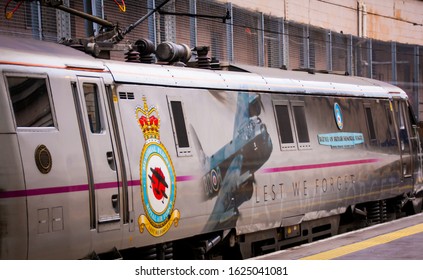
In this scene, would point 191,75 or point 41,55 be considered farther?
point 191,75

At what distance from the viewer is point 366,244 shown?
1420 cm

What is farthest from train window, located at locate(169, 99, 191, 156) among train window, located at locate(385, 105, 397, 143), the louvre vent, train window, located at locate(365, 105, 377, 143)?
train window, located at locate(385, 105, 397, 143)

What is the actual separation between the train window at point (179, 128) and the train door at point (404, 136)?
8.32 meters

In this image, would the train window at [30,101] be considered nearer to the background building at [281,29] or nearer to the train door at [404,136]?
the background building at [281,29]

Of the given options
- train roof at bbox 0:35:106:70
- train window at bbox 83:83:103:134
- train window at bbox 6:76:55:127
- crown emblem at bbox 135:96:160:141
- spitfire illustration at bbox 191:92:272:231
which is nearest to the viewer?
train window at bbox 6:76:55:127

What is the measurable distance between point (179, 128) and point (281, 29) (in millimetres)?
20018

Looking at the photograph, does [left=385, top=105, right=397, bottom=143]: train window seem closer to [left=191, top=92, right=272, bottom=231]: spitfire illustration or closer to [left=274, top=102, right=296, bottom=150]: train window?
[left=274, top=102, right=296, bottom=150]: train window

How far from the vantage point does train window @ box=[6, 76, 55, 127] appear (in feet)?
33.9

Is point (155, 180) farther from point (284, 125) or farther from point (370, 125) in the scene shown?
point (370, 125)

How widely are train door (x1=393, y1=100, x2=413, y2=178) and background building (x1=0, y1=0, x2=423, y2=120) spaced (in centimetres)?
209

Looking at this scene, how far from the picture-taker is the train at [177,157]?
1040 centimetres

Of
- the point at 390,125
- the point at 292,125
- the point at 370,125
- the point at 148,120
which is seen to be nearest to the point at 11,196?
the point at 148,120

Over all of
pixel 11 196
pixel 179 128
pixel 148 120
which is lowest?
pixel 11 196
